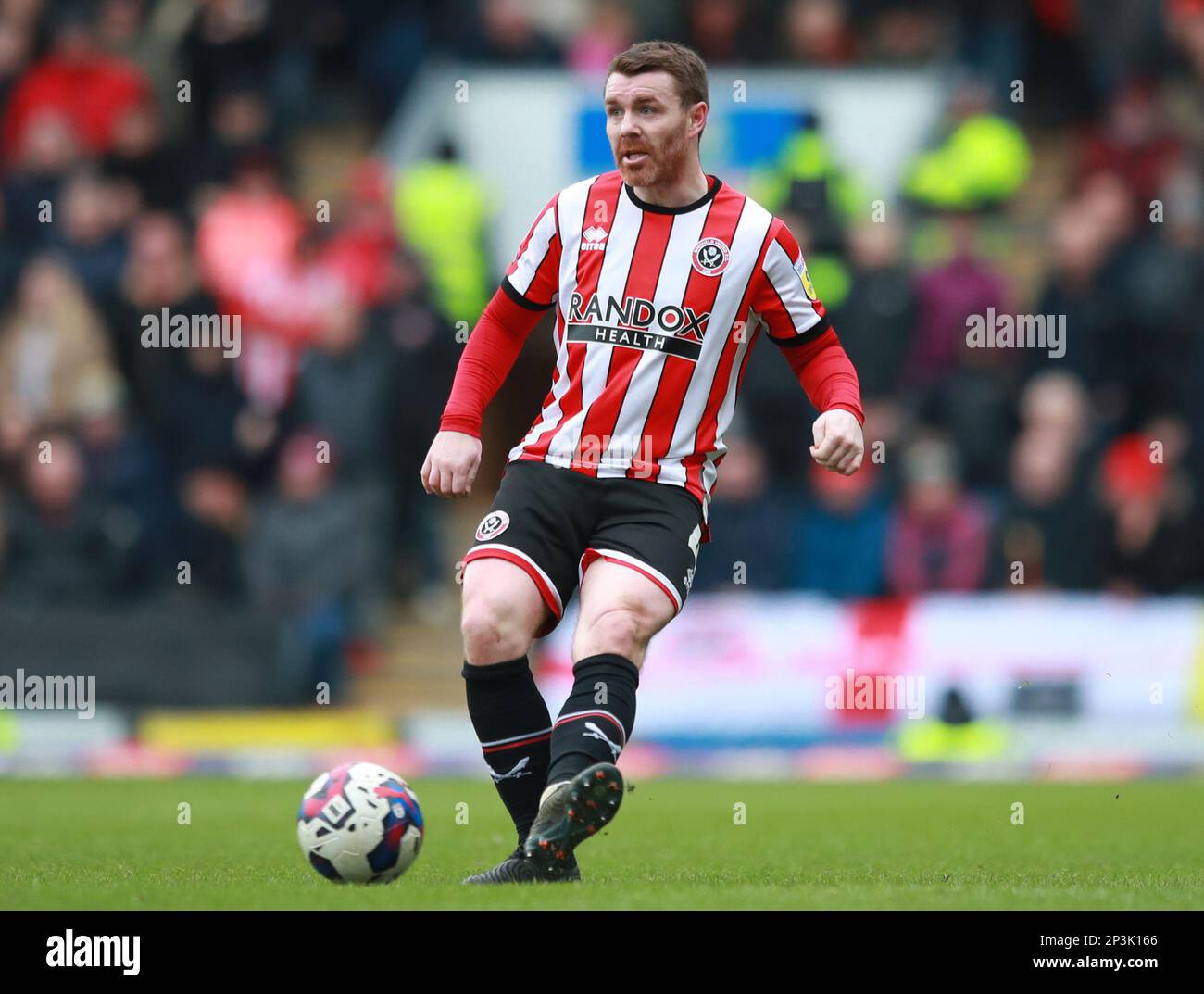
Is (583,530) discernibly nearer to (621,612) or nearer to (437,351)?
(621,612)

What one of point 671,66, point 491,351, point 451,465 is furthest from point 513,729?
point 671,66

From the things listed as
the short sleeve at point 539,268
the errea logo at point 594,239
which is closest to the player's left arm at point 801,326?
the errea logo at point 594,239

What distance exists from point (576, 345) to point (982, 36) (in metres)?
13.2

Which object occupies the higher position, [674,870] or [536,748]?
[536,748]

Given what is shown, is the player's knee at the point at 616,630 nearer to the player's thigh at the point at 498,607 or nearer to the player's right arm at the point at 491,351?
the player's thigh at the point at 498,607

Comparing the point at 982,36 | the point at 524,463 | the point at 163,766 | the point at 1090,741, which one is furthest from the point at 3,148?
the point at 524,463

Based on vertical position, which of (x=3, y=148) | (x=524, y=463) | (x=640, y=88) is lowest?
(x=524, y=463)

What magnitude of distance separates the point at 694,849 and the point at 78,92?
1171 centimetres

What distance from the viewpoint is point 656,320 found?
262 inches

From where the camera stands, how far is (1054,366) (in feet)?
49.6

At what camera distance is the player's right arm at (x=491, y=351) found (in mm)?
6664

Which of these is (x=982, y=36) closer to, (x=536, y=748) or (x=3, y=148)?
(x=3, y=148)
